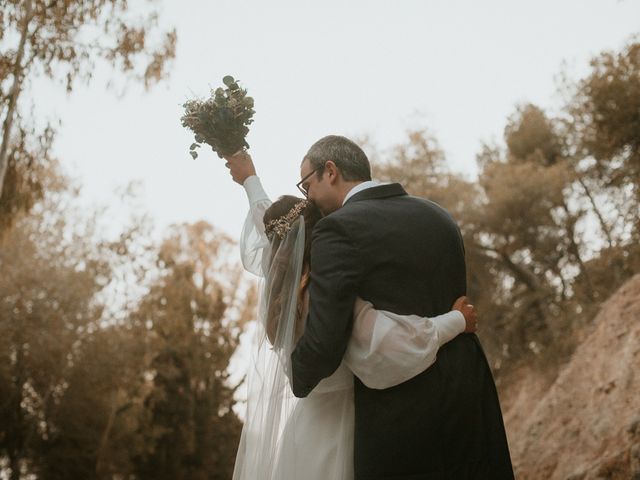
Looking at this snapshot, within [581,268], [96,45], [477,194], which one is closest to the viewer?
[96,45]

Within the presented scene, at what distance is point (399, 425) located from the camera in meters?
2.52

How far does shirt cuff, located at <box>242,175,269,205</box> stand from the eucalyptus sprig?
188 mm

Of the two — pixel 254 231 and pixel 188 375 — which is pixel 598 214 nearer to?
pixel 254 231

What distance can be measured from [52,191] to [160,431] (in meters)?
8.87

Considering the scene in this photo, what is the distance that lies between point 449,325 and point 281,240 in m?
0.91

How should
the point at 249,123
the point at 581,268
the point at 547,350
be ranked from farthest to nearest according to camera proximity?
the point at 581,268
the point at 547,350
the point at 249,123

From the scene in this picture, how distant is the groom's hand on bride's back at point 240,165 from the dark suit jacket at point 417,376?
0.95 meters

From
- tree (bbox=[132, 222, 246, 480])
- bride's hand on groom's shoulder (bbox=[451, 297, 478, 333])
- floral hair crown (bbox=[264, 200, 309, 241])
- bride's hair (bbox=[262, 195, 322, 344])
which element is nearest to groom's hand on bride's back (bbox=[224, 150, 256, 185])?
bride's hair (bbox=[262, 195, 322, 344])

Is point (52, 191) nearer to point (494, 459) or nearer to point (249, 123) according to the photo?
point (249, 123)

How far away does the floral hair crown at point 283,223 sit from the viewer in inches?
120

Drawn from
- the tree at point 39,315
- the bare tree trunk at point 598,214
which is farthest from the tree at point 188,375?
the bare tree trunk at point 598,214

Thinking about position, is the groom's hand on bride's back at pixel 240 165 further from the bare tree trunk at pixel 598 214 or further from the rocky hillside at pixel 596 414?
the bare tree trunk at pixel 598 214

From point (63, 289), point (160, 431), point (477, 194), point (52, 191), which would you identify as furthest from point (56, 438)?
point (477, 194)

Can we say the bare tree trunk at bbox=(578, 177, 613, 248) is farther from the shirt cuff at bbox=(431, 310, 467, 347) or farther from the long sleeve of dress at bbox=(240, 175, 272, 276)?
the shirt cuff at bbox=(431, 310, 467, 347)
